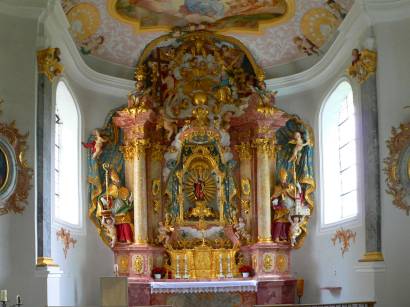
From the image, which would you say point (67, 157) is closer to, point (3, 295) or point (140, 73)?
point (140, 73)

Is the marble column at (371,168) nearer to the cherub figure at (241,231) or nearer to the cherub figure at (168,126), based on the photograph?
the cherub figure at (241,231)

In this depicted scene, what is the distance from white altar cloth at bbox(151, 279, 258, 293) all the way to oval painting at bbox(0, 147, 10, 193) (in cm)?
488

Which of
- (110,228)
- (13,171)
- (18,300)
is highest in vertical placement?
(13,171)

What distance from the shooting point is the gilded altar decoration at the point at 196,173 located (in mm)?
16594

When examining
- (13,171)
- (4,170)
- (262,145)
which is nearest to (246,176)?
(262,145)

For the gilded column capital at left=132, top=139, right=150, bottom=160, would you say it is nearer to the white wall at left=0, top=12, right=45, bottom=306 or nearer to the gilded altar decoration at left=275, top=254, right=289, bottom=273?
the gilded altar decoration at left=275, top=254, right=289, bottom=273

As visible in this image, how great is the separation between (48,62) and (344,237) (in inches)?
279

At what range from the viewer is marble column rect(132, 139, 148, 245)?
16.4 meters

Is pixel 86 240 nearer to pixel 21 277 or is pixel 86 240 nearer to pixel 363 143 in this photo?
pixel 21 277

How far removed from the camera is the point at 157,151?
17109 millimetres

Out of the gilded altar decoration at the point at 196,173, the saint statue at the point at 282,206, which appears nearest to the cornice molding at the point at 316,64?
the gilded altar decoration at the point at 196,173

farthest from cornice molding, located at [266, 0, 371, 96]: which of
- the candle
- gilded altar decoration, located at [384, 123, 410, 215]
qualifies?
the candle

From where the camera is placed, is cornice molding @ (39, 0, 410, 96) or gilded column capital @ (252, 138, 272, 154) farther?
gilded column capital @ (252, 138, 272, 154)

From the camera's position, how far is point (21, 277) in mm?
12180
